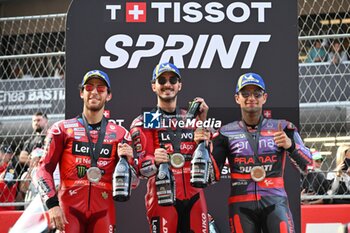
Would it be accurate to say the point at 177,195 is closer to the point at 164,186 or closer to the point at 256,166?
the point at 164,186

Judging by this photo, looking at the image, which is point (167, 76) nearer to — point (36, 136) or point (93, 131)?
point (93, 131)

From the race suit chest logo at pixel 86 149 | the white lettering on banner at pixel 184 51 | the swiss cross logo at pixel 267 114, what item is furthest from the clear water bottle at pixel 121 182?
the swiss cross logo at pixel 267 114

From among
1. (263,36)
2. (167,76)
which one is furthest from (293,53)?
(167,76)

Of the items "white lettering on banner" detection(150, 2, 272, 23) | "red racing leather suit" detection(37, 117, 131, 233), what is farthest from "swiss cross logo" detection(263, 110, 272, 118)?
"red racing leather suit" detection(37, 117, 131, 233)

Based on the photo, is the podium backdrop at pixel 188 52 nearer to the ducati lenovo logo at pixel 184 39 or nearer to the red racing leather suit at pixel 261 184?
the ducati lenovo logo at pixel 184 39

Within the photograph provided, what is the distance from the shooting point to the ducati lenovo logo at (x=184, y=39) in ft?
22.4

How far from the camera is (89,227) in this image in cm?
624

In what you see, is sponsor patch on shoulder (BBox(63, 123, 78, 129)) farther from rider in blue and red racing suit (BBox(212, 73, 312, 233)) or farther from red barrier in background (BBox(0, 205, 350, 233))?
red barrier in background (BBox(0, 205, 350, 233))

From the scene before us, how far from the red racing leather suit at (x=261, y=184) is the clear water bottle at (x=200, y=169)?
338mm

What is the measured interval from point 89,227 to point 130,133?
0.82 m

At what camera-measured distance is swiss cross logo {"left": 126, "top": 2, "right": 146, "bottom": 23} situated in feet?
22.6

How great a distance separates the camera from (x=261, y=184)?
6285 mm

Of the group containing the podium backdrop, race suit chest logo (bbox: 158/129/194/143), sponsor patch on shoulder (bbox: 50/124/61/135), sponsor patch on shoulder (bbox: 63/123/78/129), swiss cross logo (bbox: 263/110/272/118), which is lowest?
race suit chest logo (bbox: 158/129/194/143)

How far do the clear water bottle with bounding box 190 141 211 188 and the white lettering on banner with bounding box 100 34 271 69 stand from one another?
1023 millimetres
